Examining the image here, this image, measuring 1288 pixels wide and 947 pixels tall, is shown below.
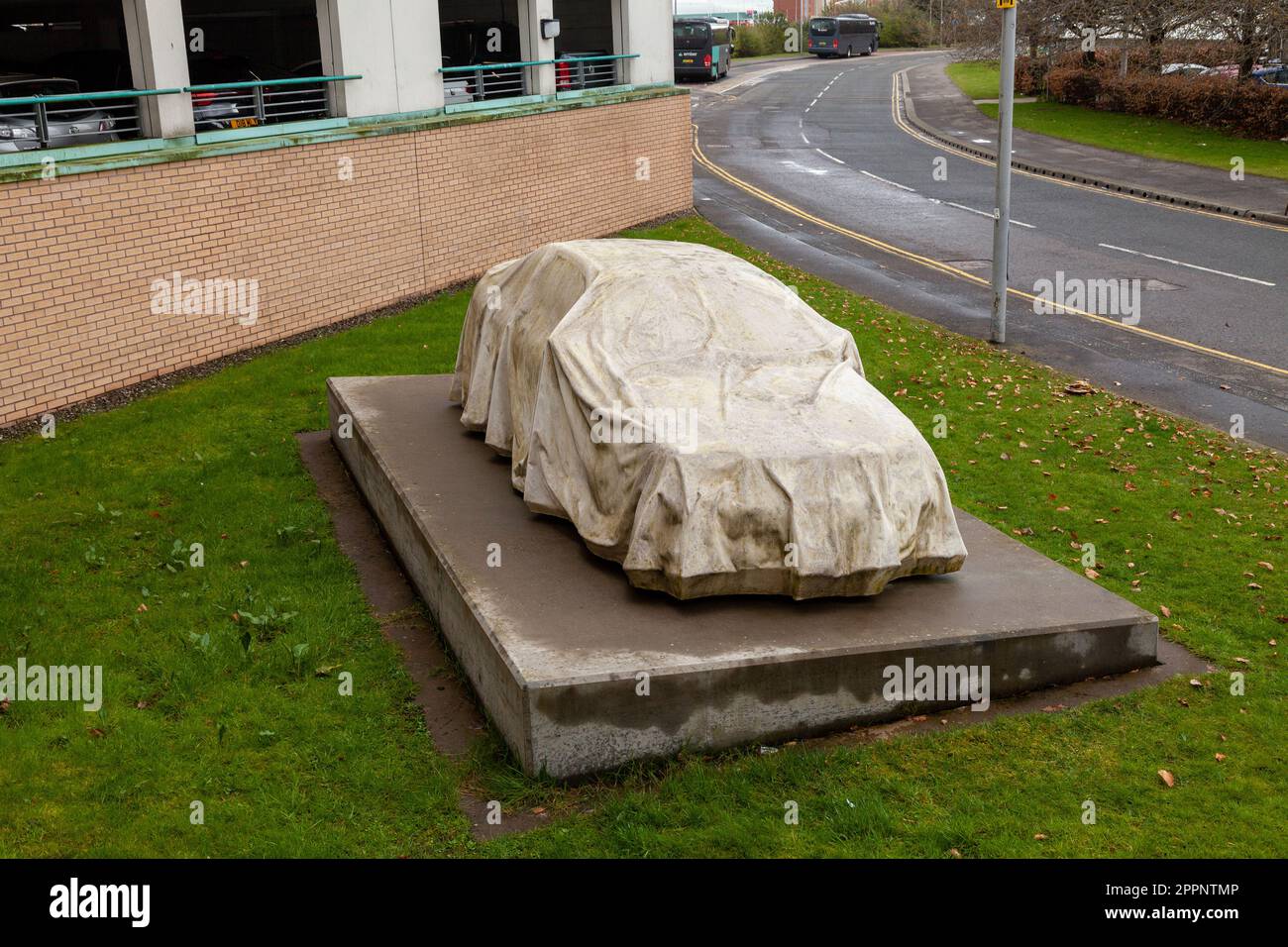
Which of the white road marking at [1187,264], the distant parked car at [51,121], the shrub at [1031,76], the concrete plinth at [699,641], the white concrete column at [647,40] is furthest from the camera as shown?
the shrub at [1031,76]

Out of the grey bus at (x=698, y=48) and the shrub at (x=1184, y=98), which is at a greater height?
the grey bus at (x=698, y=48)

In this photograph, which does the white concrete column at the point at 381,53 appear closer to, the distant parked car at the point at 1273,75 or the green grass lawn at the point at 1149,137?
the green grass lawn at the point at 1149,137

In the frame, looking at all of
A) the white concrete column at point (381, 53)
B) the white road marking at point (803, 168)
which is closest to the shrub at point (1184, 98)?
the white road marking at point (803, 168)

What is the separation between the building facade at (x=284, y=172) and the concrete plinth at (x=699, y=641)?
5903mm

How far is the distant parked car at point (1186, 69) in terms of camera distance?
127 ft

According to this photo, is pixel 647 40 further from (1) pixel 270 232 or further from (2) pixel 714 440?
(2) pixel 714 440

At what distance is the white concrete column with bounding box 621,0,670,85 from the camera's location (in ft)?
72.3

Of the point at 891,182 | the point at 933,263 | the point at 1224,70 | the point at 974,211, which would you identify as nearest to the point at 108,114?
the point at 933,263

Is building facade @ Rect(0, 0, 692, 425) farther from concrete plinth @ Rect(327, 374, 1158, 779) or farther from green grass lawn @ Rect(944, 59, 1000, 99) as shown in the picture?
green grass lawn @ Rect(944, 59, 1000, 99)

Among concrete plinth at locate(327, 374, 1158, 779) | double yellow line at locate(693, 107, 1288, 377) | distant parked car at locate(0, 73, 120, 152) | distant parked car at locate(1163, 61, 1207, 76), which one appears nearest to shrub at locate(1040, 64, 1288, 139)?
distant parked car at locate(1163, 61, 1207, 76)

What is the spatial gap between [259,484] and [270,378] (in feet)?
10.4

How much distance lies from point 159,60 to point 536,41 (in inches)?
289

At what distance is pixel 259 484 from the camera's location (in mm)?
10664

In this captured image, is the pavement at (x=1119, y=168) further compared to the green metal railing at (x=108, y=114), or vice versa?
the pavement at (x=1119, y=168)
